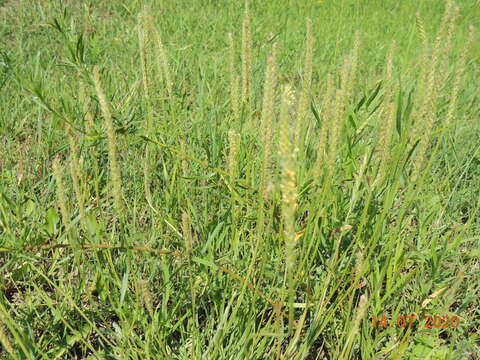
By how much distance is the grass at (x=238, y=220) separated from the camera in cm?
99

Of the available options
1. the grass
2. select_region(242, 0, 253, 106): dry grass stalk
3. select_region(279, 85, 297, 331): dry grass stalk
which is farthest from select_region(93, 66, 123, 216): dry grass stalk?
select_region(242, 0, 253, 106): dry grass stalk

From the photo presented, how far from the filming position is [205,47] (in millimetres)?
3186

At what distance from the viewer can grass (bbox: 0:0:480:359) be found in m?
0.99

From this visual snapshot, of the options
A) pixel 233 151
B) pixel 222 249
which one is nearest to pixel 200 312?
pixel 222 249

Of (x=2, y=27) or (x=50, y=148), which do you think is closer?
(x=50, y=148)

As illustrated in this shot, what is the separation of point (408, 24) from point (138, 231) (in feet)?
12.8

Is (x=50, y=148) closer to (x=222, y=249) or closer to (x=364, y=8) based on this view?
(x=222, y=249)

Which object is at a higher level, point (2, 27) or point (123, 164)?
point (2, 27)

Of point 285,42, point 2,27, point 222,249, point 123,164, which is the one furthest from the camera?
point 285,42

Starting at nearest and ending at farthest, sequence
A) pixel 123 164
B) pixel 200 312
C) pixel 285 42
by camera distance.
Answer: pixel 200 312 < pixel 123 164 < pixel 285 42
